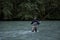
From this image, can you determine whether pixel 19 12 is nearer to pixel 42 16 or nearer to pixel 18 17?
pixel 18 17

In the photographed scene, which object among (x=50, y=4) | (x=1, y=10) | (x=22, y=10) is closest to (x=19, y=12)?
(x=22, y=10)

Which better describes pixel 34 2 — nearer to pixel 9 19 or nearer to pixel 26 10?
pixel 26 10

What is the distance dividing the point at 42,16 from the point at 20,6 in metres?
4.23

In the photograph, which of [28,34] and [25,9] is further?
[25,9]

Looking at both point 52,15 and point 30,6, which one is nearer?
point 30,6

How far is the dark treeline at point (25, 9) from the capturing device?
3403 centimetres

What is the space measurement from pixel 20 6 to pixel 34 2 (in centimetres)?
244

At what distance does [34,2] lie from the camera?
115ft

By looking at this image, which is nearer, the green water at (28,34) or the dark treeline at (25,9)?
the green water at (28,34)

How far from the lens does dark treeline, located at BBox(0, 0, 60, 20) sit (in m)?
34.0

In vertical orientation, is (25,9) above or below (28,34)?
below

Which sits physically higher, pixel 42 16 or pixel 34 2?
pixel 34 2

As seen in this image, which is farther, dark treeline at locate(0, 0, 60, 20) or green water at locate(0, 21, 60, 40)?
dark treeline at locate(0, 0, 60, 20)

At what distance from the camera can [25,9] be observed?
34438 mm
